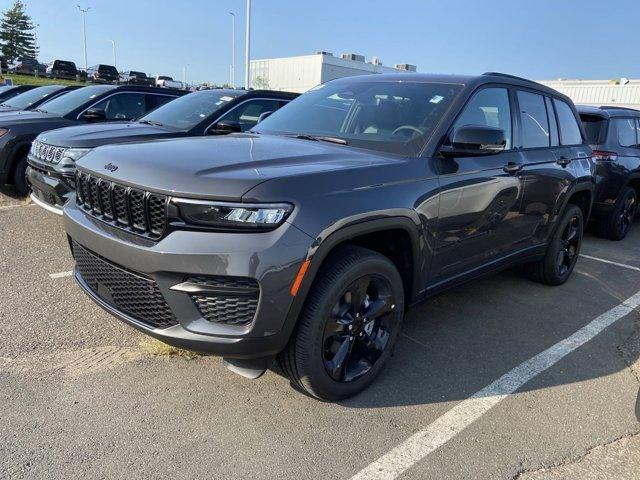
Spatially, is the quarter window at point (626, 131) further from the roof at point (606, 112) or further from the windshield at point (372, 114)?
the windshield at point (372, 114)

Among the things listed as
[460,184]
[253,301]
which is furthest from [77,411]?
[460,184]

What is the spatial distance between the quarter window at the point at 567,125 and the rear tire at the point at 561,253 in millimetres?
644

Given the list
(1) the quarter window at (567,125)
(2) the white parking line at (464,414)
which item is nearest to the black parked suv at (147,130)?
(1) the quarter window at (567,125)

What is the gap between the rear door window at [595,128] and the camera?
7.16m

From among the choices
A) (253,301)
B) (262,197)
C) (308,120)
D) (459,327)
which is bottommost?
(459,327)

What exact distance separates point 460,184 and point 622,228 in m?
5.38

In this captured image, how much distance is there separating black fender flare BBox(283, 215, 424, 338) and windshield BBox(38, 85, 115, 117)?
6400mm

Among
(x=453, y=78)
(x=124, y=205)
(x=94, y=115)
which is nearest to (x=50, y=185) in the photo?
(x=94, y=115)

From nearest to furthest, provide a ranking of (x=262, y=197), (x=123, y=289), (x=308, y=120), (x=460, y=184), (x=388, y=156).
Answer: (x=262, y=197)
(x=123, y=289)
(x=388, y=156)
(x=460, y=184)
(x=308, y=120)

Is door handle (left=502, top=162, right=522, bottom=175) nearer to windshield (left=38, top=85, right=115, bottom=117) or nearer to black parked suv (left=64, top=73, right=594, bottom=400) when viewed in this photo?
black parked suv (left=64, top=73, right=594, bottom=400)

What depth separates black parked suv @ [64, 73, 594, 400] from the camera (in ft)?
7.73

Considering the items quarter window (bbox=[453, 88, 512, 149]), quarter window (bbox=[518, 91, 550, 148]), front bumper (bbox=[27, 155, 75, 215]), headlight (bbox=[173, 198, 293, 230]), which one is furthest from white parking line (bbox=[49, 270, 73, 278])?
quarter window (bbox=[518, 91, 550, 148])

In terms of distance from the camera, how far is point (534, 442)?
8.88 feet

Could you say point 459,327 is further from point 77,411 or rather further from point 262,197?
point 77,411
